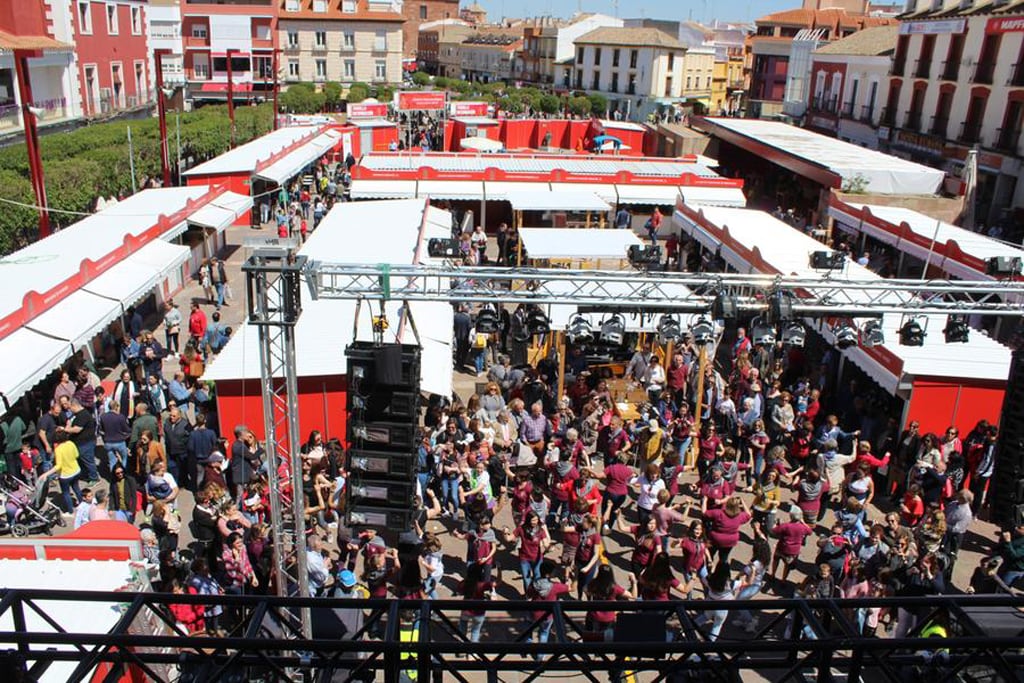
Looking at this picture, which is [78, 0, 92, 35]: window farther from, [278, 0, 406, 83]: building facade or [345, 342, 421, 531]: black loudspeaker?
[345, 342, 421, 531]: black loudspeaker

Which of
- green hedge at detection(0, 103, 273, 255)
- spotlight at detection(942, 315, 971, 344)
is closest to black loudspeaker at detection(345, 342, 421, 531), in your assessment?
spotlight at detection(942, 315, 971, 344)

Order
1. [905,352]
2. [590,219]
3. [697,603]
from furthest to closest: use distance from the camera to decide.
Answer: [590,219]
[905,352]
[697,603]

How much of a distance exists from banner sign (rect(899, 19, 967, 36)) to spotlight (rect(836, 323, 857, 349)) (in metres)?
25.4

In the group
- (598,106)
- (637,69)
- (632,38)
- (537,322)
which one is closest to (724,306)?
(537,322)

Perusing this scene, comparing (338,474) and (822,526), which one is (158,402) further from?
(822,526)

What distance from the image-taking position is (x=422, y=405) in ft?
37.9

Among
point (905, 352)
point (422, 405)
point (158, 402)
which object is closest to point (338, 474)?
point (422, 405)

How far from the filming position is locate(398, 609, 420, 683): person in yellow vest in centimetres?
394

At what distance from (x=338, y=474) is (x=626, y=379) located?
17.6ft

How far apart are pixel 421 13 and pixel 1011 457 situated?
119 metres

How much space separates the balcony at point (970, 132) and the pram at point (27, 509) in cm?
3094

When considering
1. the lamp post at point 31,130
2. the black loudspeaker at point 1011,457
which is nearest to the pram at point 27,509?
the lamp post at point 31,130

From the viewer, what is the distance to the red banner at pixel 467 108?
40.1m

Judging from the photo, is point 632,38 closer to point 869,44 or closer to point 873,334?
point 869,44
